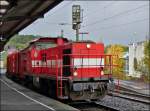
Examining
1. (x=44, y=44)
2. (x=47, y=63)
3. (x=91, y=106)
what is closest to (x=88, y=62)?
(x=91, y=106)

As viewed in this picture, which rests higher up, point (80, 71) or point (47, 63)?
point (47, 63)

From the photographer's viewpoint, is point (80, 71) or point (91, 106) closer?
point (80, 71)

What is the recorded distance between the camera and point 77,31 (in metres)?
41.1

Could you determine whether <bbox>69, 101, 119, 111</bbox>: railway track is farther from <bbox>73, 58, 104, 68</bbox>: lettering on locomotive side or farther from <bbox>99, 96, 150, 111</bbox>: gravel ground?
<bbox>73, 58, 104, 68</bbox>: lettering on locomotive side

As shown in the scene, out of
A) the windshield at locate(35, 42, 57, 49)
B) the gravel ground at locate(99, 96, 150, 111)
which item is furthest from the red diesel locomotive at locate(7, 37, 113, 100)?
the windshield at locate(35, 42, 57, 49)

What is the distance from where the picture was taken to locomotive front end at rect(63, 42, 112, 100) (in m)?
A: 18.5

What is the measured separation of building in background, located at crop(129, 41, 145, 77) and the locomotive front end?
128 ft

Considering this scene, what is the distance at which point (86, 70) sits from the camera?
19.2 m

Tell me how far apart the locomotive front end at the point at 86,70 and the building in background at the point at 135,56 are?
128 feet

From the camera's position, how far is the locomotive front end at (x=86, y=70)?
18531mm

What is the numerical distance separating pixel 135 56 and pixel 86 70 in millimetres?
44802

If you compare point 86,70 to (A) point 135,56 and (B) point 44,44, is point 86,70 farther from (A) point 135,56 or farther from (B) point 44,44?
(A) point 135,56

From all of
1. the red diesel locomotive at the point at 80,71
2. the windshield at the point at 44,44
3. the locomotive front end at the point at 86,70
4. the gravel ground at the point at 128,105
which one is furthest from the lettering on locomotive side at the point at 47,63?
the gravel ground at the point at 128,105

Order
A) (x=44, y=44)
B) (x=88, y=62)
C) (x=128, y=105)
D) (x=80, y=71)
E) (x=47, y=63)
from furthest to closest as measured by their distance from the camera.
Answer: (x=44, y=44)
(x=47, y=63)
(x=128, y=105)
(x=88, y=62)
(x=80, y=71)
